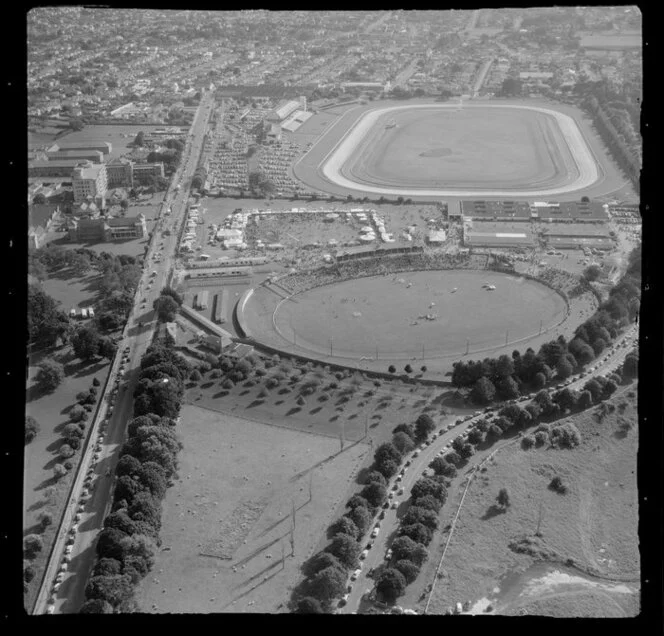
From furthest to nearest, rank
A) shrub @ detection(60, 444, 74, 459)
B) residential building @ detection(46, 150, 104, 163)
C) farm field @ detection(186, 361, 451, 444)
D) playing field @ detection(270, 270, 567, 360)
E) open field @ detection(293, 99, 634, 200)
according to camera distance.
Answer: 1. residential building @ detection(46, 150, 104, 163)
2. open field @ detection(293, 99, 634, 200)
3. playing field @ detection(270, 270, 567, 360)
4. farm field @ detection(186, 361, 451, 444)
5. shrub @ detection(60, 444, 74, 459)

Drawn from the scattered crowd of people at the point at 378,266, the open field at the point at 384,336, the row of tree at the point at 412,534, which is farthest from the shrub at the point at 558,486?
the scattered crowd of people at the point at 378,266

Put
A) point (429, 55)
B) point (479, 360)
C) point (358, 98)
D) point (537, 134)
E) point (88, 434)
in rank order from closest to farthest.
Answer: point (88, 434) < point (479, 360) < point (537, 134) < point (358, 98) < point (429, 55)

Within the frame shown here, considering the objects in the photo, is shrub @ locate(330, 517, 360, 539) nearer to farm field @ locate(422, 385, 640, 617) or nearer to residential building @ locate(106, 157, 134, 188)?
farm field @ locate(422, 385, 640, 617)

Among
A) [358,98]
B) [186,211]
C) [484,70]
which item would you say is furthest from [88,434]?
[484,70]

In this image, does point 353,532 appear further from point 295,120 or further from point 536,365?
point 295,120

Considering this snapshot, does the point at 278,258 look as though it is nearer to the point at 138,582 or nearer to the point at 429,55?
the point at 138,582

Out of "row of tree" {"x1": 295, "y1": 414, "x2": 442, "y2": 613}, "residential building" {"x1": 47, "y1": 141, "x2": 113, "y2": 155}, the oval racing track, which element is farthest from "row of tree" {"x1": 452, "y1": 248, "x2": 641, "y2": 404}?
"residential building" {"x1": 47, "y1": 141, "x2": 113, "y2": 155}
